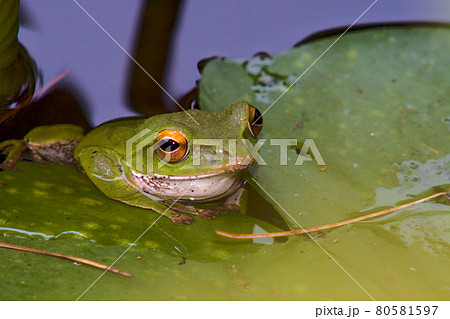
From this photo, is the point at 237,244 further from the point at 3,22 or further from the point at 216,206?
the point at 3,22

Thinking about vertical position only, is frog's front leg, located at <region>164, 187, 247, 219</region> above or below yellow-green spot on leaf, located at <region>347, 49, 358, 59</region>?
below

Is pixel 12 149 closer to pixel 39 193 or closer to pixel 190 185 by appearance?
pixel 39 193

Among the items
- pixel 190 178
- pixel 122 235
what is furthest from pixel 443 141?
pixel 122 235

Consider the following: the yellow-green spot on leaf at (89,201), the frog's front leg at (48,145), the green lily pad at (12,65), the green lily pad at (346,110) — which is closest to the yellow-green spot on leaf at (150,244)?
the yellow-green spot on leaf at (89,201)

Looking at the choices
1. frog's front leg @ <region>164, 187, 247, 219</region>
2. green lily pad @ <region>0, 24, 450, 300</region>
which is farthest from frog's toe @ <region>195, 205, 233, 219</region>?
green lily pad @ <region>0, 24, 450, 300</region>

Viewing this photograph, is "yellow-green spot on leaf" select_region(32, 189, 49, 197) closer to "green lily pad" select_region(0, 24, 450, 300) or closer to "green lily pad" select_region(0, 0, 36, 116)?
"green lily pad" select_region(0, 24, 450, 300)
